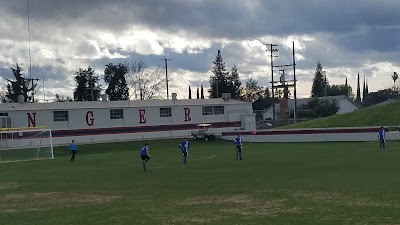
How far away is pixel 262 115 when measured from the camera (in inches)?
5044

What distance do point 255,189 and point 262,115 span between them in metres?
109

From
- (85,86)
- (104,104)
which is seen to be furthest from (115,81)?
(104,104)

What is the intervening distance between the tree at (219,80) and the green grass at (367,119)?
196 ft

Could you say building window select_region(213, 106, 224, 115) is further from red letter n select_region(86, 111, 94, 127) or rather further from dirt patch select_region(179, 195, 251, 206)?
dirt patch select_region(179, 195, 251, 206)

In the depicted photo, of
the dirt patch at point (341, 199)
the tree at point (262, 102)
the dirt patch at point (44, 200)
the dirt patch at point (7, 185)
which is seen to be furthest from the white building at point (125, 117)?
the tree at point (262, 102)

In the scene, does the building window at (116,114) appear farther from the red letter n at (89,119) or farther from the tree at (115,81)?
the tree at (115,81)

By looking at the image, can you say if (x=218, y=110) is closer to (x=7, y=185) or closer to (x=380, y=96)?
(x=7, y=185)

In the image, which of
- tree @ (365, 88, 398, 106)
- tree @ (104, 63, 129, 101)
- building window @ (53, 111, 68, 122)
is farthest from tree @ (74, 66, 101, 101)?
tree @ (365, 88, 398, 106)

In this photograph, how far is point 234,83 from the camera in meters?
138

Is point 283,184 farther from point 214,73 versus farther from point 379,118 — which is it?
point 214,73

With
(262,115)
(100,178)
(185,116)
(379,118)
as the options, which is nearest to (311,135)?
(379,118)

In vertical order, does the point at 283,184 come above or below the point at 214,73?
below

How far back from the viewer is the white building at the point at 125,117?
63500 mm

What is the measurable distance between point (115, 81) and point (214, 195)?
3965 inches
